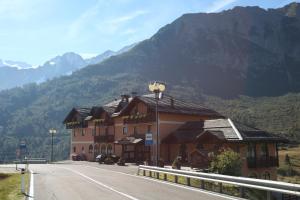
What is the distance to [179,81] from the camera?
508 ft

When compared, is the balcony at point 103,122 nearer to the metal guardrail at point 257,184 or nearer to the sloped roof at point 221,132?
the sloped roof at point 221,132

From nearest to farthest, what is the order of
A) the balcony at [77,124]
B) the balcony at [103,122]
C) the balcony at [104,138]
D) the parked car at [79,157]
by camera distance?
the balcony at [104,138] < the balcony at [103,122] < the parked car at [79,157] < the balcony at [77,124]

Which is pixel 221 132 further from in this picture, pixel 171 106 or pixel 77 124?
pixel 77 124

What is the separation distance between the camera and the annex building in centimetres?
4016

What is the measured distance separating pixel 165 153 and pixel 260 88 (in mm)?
117177

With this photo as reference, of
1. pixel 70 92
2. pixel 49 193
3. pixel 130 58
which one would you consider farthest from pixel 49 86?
pixel 49 193

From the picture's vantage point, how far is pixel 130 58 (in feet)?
571

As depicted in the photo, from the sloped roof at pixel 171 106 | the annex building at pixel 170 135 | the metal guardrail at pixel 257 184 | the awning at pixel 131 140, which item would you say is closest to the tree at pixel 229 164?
the annex building at pixel 170 135

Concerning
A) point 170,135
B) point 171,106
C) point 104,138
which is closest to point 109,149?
point 104,138

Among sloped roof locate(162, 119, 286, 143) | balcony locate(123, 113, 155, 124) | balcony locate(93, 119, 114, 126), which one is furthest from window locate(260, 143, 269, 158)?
balcony locate(93, 119, 114, 126)

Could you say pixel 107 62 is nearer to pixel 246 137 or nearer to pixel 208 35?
pixel 208 35

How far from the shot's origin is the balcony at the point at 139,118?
50869 millimetres

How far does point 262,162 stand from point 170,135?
11611 mm

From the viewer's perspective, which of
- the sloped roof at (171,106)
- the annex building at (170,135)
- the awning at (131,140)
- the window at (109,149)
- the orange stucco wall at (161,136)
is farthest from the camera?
the window at (109,149)
